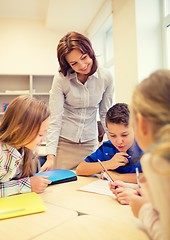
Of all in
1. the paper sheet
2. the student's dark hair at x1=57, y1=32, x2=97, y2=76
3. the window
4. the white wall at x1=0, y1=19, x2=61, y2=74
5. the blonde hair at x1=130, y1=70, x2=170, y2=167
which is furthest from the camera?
the white wall at x1=0, y1=19, x2=61, y2=74

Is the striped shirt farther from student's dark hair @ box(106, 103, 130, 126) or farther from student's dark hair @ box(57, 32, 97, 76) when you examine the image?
student's dark hair @ box(57, 32, 97, 76)

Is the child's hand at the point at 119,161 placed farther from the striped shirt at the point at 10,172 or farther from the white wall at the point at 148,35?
the white wall at the point at 148,35

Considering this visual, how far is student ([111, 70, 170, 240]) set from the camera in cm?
43

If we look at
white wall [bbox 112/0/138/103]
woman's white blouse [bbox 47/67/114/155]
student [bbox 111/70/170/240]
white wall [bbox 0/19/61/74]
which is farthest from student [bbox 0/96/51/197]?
white wall [bbox 0/19/61/74]

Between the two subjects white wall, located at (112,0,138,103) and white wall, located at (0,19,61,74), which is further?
white wall, located at (0,19,61,74)

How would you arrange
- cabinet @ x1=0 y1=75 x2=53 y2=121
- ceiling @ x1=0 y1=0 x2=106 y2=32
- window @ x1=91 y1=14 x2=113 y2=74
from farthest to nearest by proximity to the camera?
cabinet @ x1=0 y1=75 x2=53 y2=121, window @ x1=91 y1=14 x2=113 y2=74, ceiling @ x1=0 y1=0 x2=106 y2=32

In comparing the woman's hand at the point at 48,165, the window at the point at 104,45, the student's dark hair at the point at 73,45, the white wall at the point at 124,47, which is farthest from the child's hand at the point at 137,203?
the window at the point at 104,45

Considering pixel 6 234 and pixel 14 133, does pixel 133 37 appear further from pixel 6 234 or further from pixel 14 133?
pixel 6 234

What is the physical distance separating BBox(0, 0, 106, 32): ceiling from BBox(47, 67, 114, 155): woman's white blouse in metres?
2.34

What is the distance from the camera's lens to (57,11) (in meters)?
3.87

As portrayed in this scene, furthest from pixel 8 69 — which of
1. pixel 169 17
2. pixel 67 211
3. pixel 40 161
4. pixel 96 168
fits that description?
pixel 67 211

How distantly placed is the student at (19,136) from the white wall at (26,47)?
3706mm

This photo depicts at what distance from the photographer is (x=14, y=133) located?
108cm

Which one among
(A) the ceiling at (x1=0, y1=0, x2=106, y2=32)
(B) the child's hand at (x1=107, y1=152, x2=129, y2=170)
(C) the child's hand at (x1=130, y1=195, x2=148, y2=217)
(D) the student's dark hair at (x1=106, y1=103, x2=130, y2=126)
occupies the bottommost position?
(C) the child's hand at (x1=130, y1=195, x2=148, y2=217)
